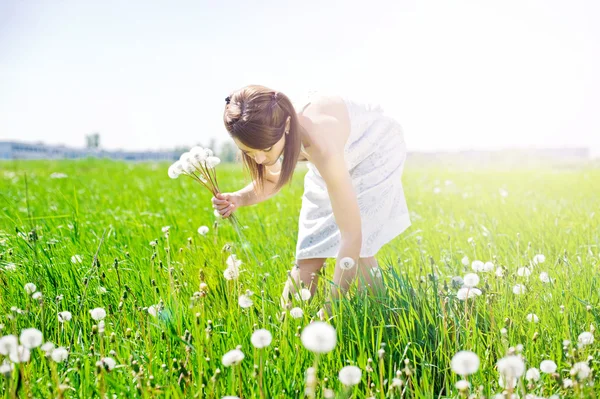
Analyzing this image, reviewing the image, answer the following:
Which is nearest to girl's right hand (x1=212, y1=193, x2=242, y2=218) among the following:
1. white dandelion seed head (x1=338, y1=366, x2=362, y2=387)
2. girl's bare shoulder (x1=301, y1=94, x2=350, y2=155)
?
girl's bare shoulder (x1=301, y1=94, x2=350, y2=155)

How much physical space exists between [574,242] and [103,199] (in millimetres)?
5203

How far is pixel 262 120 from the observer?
8.15 feet

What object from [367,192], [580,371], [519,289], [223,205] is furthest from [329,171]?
[580,371]

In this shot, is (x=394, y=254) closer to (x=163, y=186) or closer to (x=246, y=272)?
(x=246, y=272)

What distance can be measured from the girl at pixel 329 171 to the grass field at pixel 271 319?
201 millimetres

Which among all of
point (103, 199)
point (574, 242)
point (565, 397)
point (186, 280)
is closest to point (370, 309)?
point (565, 397)

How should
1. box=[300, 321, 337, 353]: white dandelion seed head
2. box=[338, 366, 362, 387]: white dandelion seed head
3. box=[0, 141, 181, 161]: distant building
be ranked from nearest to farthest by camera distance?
box=[300, 321, 337, 353]: white dandelion seed head, box=[338, 366, 362, 387]: white dandelion seed head, box=[0, 141, 181, 161]: distant building

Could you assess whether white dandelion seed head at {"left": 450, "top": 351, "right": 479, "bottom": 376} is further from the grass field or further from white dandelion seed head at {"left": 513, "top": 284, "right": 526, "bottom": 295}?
white dandelion seed head at {"left": 513, "top": 284, "right": 526, "bottom": 295}

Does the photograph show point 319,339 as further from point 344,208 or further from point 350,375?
point 344,208

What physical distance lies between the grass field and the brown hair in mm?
509

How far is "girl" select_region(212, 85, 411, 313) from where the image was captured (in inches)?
99.6

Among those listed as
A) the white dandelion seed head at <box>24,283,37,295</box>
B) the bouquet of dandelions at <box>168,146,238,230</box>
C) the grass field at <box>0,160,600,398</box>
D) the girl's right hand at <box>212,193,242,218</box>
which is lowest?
the grass field at <box>0,160,600,398</box>

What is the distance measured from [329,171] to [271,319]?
72cm

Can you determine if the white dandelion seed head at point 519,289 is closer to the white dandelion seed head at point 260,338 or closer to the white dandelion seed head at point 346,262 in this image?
the white dandelion seed head at point 346,262
